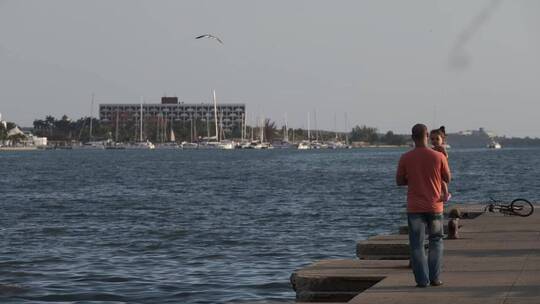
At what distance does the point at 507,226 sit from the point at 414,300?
10535 mm

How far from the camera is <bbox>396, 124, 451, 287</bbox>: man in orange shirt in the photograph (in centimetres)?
1337

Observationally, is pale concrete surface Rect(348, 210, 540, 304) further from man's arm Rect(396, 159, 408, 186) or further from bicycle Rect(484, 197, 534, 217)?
bicycle Rect(484, 197, 534, 217)

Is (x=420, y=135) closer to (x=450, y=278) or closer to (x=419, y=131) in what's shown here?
(x=419, y=131)

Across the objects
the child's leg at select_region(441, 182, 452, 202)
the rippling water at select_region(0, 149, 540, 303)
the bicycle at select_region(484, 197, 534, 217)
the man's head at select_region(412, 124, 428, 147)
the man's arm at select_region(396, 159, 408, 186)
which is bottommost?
the rippling water at select_region(0, 149, 540, 303)

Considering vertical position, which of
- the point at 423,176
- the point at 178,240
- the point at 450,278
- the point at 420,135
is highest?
the point at 420,135

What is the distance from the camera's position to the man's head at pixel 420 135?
43.9 ft

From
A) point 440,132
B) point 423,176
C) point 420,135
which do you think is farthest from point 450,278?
point 440,132

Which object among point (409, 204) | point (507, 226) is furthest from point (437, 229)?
point (507, 226)

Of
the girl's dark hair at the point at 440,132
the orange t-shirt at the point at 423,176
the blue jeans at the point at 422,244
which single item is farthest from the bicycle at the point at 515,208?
the orange t-shirt at the point at 423,176

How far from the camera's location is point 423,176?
43.8 ft

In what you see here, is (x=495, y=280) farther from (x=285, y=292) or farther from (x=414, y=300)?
(x=285, y=292)

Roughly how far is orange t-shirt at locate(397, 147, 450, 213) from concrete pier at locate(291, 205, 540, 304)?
1.04 metres

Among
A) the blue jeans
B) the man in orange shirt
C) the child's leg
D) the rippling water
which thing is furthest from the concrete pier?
the child's leg

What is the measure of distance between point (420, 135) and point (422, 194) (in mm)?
716
